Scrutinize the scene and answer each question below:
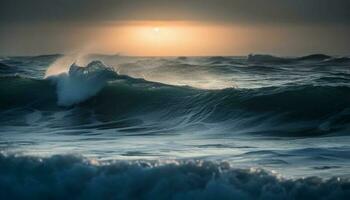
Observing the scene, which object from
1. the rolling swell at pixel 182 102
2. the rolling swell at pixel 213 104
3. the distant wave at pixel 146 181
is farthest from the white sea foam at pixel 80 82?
the distant wave at pixel 146 181

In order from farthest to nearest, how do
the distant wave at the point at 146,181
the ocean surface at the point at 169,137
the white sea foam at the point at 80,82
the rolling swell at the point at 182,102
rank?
1. the white sea foam at the point at 80,82
2. the rolling swell at the point at 182,102
3. the ocean surface at the point at 169,137
4. the distant wave at the point at 146,181

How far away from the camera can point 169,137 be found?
1360 centimetres

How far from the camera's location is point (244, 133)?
1373 cm

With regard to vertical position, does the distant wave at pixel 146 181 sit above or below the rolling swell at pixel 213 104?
below

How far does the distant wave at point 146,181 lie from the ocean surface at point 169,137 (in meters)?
0.01

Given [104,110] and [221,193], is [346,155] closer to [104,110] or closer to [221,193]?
[221,193]

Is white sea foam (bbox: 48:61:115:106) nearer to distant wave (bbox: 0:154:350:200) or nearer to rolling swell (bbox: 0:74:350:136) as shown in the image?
rolling swell (bbox: 0:74:350:136)

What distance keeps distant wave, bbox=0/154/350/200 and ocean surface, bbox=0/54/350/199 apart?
13 millimetres

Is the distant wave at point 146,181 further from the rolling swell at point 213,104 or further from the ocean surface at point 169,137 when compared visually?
the rolling swell at point 213,104

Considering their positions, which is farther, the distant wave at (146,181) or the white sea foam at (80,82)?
the white sea foam at (80,82)

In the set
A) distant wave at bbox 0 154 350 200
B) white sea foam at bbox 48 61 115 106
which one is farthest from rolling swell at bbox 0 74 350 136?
distant wave at bbox 0 154 350 200

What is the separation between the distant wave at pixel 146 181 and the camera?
7680mm

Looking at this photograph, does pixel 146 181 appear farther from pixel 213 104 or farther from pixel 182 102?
pixel 182 102

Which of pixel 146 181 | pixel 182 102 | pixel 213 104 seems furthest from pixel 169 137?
pixel 146 181
